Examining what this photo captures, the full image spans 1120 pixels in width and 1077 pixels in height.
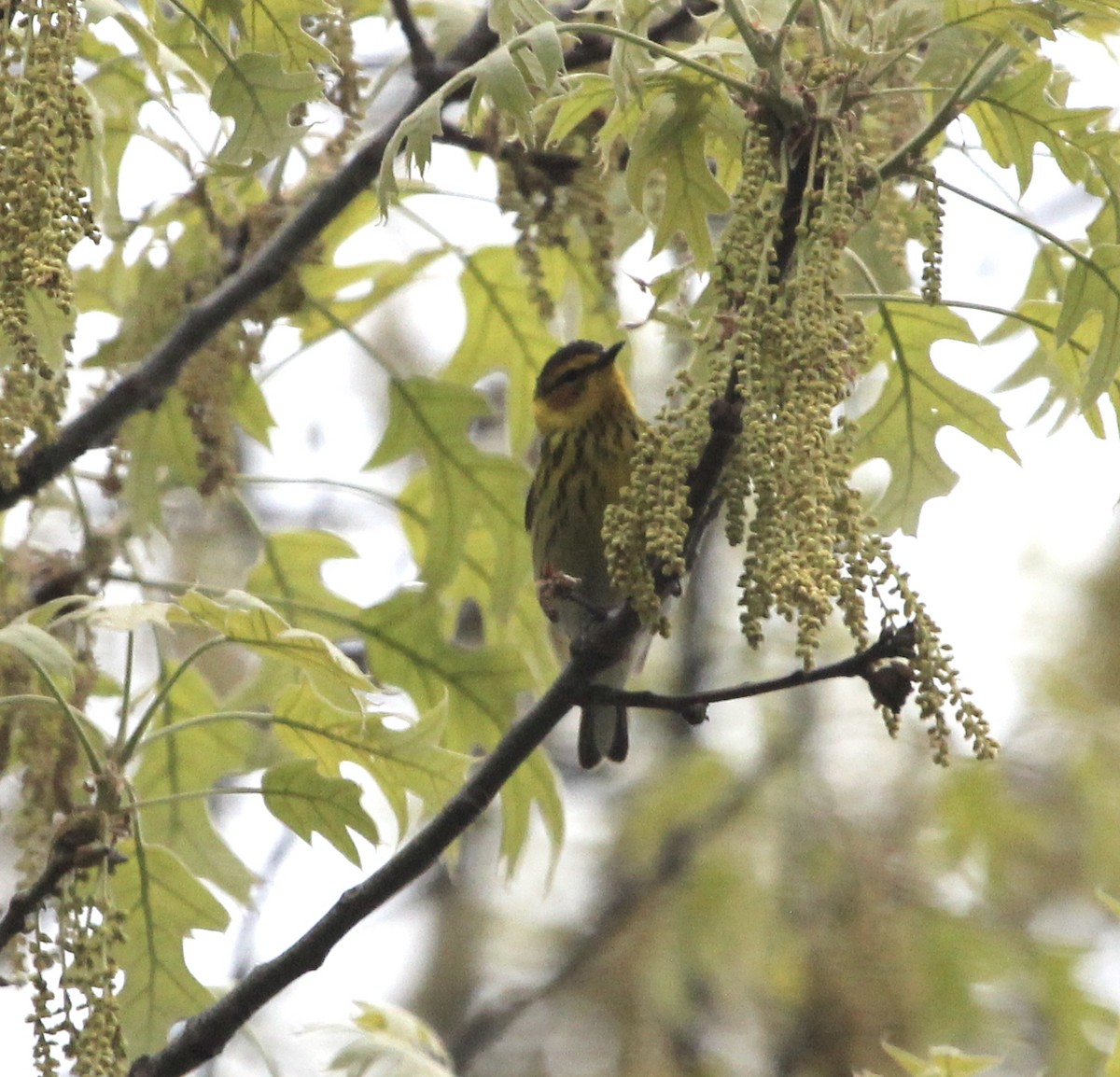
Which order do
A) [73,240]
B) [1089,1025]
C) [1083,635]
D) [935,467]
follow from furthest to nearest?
[1083,635] → [1089,1025] → [935,467] → [73,240]

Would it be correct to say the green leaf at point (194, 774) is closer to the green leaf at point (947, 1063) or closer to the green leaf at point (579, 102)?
the green leaf at point (947, 1063)

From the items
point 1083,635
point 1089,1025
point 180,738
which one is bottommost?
point 180,738

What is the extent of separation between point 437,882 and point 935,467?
5716mm

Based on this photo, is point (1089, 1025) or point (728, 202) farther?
point (1089, 1025)

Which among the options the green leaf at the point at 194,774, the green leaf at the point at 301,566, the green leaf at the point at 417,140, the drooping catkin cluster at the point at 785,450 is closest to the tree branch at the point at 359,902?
the drooping catkin cluster at the point at 785,450

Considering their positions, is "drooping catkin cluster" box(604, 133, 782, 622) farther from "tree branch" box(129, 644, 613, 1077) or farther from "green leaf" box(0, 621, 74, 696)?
"green leaf" box(0, 621, 74, 696)

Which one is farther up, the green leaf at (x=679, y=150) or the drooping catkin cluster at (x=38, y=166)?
the green leaf at (x=679, y=150)

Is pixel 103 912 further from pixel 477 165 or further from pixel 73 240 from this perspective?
pixel 477 165

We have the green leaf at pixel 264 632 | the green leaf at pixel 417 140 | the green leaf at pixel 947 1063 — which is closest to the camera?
the green leaf at pixel 417 140

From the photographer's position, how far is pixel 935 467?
2857 mm

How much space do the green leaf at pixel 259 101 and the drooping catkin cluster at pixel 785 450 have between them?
632 mm

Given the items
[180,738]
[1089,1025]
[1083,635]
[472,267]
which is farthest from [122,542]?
[1083,635]

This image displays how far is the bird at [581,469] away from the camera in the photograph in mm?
4227

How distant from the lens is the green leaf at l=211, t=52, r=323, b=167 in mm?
2182
